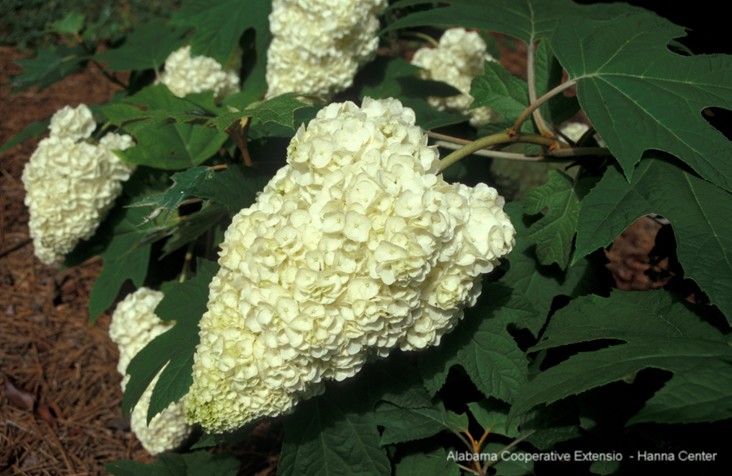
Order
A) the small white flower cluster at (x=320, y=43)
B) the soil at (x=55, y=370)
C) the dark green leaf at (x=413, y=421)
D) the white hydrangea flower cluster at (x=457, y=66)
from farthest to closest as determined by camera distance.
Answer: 1. the white hydrangea flower cluster at (x=457, y=66)
2. the soil at (x=55, y=370)
3. the small white flower cluster at (x=320, y=43)
4. the dark green leaf at (x=413, y=421)

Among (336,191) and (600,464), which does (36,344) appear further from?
(600,464)

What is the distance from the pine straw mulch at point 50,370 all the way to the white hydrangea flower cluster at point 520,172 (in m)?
2.12

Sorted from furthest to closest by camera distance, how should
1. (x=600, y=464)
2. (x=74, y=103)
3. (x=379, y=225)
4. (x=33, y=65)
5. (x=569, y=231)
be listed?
(x=74, y=103) < (x=33, y=65) < (x=569, y=231) < (x=600, y=464) < (x=379, y=225)

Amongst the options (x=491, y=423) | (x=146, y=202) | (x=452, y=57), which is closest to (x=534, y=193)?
(x=491, y=423)

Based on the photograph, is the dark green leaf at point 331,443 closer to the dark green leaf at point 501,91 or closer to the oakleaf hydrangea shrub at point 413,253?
the oakleaf hydrangea shrub at point 413,253

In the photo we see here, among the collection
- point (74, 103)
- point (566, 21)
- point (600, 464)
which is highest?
point (566, 21)

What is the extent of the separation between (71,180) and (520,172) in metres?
2.00

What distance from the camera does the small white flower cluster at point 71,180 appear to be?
2.69 metres

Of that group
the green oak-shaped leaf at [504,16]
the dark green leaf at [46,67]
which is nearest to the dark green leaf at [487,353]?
the green oak-shaped leaf at [504,16]

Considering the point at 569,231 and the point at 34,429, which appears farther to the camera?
the point at 34,429

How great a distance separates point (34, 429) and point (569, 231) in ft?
8.45

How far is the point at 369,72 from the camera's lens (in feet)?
10.2

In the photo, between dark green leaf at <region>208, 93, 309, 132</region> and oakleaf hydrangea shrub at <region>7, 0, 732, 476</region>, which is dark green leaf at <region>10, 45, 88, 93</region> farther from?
dark green leaf at <region>208, 93, 309, 132</region>

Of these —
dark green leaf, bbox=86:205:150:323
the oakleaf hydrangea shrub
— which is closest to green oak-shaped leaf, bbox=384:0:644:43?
the oakleaf hydrangea shrub
